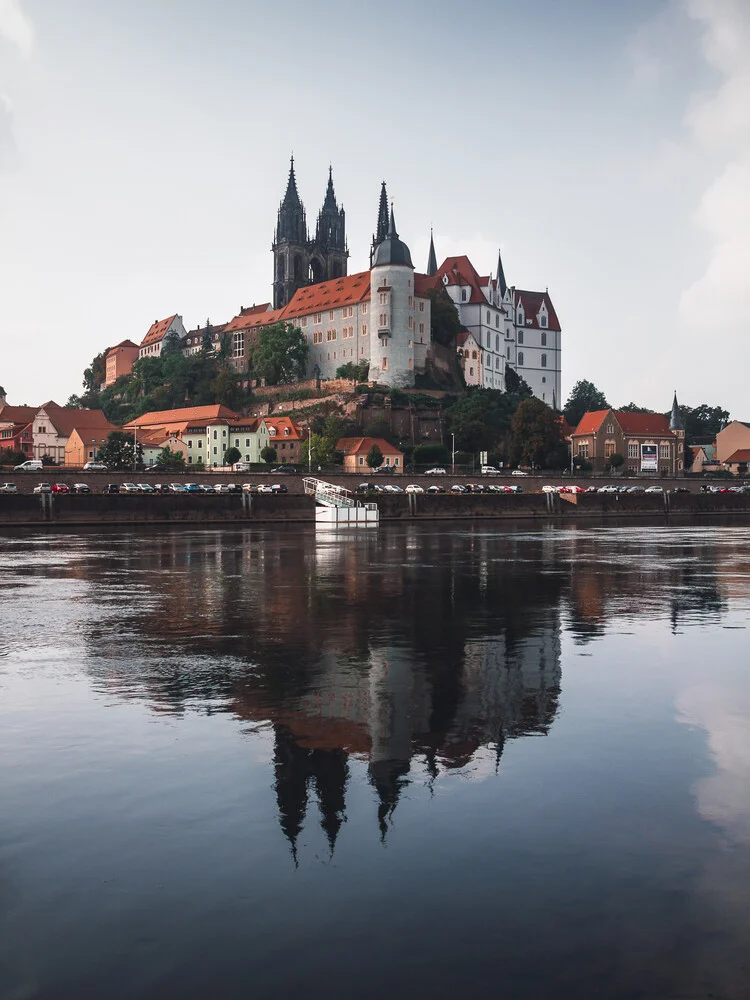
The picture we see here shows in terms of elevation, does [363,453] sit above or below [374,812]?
above

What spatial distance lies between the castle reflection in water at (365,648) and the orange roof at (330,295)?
130472mm

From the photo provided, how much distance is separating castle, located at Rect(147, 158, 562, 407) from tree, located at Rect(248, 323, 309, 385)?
4825 millimetres

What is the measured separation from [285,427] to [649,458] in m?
59.6

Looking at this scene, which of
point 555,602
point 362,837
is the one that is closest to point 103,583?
point 555,602

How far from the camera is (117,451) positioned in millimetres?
136875

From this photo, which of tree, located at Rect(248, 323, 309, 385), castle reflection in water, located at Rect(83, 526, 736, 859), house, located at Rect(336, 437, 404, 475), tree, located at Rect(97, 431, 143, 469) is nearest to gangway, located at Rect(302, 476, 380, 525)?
castle reflection in water, located at Rect(83, 526, 736, 859)

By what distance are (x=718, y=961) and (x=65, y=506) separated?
73.5 meters

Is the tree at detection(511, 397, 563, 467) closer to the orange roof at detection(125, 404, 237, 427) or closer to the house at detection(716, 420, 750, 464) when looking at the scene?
the orange roof at detection(125, 404, 237, 427)

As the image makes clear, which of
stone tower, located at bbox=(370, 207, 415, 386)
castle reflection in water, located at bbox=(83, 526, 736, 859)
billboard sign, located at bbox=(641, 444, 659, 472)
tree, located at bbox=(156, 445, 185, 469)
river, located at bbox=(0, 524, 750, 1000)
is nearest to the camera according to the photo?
river, located at bbox=(0, 524, 750, 1000)

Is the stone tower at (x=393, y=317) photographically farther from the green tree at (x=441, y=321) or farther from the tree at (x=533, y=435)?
the tree at (x=533, y=435)

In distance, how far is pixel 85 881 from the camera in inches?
285

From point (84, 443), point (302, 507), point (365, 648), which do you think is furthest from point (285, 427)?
point (365, 648)

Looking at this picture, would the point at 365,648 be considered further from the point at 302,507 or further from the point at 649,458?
the point at 649,458

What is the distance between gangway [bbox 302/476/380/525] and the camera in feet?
266
